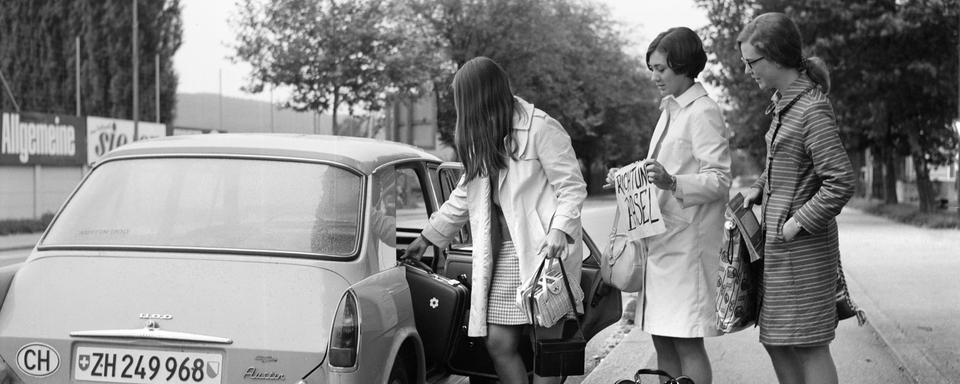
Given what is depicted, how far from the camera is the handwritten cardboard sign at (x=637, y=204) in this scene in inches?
151

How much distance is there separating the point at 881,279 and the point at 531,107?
9276 millimetres

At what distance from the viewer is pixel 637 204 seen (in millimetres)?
3883

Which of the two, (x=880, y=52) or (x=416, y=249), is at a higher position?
(x=880, y=52)

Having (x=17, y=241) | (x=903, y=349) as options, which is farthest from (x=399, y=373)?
(x=17, y=241)

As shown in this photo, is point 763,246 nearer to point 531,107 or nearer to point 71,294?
point 531,107

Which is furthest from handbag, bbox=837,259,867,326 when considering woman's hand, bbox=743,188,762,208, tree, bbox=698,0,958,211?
tree, bbox=698,0,958,211

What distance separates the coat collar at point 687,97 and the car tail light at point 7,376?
2.62 meters

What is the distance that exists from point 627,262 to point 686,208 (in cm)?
30

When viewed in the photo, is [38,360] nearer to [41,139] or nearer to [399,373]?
[399,373]

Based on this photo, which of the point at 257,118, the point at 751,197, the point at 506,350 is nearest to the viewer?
the point at 751,197

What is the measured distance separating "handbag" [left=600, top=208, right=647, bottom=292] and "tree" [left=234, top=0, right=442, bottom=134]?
25.3 m

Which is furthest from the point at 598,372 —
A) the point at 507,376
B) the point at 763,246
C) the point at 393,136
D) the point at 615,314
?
the point at 393,136

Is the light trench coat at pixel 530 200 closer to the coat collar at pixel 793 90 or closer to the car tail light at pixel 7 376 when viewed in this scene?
the coat collar at pixel 793 90

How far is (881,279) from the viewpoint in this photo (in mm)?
12344
